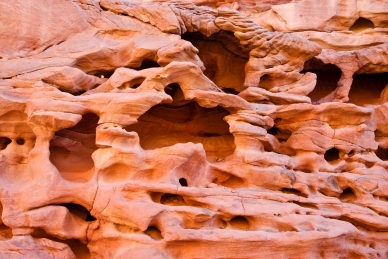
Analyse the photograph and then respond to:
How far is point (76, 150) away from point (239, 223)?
2.41 m

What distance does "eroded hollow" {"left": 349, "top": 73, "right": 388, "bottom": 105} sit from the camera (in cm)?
802

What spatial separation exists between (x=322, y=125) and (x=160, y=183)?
302 cm

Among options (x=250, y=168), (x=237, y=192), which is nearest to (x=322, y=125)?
(x=250, y=168)

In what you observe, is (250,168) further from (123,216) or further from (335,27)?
(335,27)

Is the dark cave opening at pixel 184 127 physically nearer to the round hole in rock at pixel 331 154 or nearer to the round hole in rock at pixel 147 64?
the round hole in rock at pixel 147 64

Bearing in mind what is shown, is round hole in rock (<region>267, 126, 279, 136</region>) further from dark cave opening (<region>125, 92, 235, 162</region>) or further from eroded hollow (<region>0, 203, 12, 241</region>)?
eroded hollow (<region>0, 203, 12, 241</region>)

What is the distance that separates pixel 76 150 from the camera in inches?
200

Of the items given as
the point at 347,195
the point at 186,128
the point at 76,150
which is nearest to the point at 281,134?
the point at 347,195

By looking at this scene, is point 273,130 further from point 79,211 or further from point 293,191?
point 79,211

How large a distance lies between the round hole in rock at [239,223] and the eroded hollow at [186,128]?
4.29 ft

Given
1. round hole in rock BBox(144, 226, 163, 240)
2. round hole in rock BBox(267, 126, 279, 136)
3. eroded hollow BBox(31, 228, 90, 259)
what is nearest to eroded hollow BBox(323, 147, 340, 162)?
round hole in rock BBox(267, 126, 279, 136)

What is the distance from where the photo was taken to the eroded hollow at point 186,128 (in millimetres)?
5848

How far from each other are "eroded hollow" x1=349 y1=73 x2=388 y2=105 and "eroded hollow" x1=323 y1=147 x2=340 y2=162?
207cm

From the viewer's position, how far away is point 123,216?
414 cm
